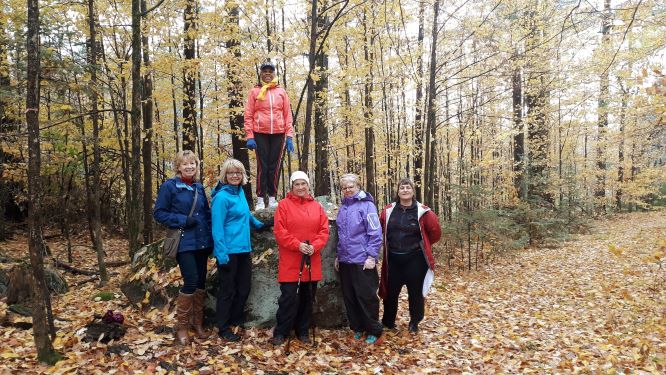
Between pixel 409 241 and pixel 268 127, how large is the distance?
2567mm

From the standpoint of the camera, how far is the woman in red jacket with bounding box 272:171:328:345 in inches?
180

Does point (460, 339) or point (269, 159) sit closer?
point (460, 339)

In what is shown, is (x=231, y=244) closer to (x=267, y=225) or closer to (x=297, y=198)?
(x=297, y=198)

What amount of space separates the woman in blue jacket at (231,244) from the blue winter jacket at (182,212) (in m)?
0.16

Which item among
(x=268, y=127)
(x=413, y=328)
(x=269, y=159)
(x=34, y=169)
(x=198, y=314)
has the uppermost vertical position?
(x=268, y=127)

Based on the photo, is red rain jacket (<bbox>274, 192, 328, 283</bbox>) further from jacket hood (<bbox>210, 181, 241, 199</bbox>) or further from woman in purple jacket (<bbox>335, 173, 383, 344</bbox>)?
jacket hood (<bbox>210, 181, 241, 199</bbox>)

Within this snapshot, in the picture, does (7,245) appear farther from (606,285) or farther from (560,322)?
(606,285)

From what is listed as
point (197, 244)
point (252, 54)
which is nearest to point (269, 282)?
point (197, 244)

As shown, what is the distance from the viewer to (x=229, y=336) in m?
4.73

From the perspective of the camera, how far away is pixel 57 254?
35.4ft

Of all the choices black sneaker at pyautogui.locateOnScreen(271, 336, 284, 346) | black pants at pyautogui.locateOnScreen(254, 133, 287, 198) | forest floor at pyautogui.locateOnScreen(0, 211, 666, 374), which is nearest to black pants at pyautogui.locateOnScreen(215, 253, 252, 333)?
forest floor at pyautogui.locateOnScreen(0, 211, 666, 374)

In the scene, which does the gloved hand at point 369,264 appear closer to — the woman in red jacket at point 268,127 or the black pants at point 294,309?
the black pants at point 294,309

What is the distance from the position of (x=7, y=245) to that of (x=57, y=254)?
1.52 m

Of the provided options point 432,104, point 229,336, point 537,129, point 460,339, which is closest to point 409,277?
point 460,339
